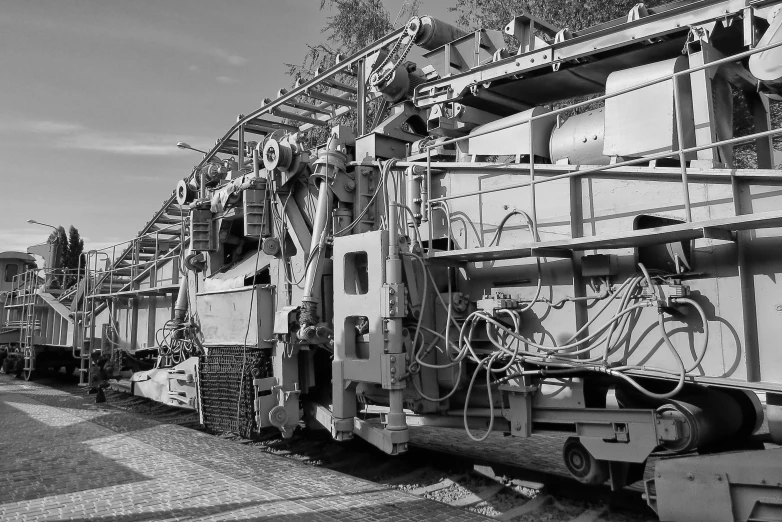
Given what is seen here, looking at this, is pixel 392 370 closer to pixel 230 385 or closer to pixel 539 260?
pixel 539 260

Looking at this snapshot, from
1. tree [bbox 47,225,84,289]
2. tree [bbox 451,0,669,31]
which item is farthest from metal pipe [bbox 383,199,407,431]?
tree [bbox 47,225,84,289]

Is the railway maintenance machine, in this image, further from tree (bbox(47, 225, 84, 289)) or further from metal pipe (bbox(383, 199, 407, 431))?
tree (bbox(47, 225, 84, 289))

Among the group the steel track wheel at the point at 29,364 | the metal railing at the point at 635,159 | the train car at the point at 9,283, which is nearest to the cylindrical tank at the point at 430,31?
the metal railing at the point at 635,159

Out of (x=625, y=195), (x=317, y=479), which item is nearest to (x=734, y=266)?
(x=625, y=195)

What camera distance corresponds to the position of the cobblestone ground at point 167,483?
4.72 m

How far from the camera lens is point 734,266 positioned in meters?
3.80

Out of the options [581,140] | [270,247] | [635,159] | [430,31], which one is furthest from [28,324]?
[635,159]

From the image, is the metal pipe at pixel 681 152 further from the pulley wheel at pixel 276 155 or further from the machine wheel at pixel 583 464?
the pulley wheel at pixel 276 155

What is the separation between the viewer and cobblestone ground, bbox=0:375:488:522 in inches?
186

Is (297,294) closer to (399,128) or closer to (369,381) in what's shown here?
(369,381)

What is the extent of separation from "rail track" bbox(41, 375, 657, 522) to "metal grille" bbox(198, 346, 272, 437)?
0.87 meters

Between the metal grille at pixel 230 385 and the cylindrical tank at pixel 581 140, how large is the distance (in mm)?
3838

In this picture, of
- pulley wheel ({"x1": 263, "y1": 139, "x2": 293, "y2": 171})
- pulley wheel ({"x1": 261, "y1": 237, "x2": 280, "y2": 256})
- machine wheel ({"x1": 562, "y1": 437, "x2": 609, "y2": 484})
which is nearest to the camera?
machine wheel ({"x1": 562, "y1": 437, "x2": 609, "y2": 484})

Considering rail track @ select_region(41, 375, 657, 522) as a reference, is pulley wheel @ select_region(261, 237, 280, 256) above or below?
above
